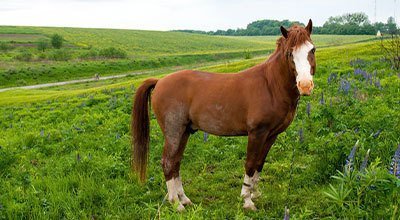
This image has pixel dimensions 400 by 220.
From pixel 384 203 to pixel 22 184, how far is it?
5.97 metres

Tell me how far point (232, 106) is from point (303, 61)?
1409 millimetres

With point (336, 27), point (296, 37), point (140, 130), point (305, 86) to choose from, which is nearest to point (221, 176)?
point (140, 130)

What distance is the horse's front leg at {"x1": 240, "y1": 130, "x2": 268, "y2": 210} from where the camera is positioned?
17.9ft

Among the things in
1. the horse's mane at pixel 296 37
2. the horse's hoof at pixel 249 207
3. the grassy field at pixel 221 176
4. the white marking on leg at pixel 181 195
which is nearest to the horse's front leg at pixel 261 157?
the grassy field at pixel 221 176

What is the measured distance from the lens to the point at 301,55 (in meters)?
4.72

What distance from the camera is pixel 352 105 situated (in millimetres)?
9156

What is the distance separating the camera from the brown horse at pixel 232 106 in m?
5.30

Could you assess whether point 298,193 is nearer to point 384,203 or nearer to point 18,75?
point 384,203

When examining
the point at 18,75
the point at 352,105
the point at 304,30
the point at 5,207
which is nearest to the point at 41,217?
the point at 5,207

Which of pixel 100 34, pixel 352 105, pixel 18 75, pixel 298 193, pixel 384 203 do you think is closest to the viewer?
pixel 384 203

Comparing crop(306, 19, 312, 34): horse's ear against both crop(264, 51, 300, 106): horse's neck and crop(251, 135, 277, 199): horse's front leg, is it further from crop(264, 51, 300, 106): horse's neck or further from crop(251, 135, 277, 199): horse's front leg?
crop(251, 135, 277, 199): horse's front leg

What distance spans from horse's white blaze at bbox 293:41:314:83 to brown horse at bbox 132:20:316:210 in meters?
0.01

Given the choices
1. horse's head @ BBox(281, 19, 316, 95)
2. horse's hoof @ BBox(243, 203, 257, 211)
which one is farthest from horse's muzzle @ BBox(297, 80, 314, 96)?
horse's hoof @ BBox(243, 203, 257, 211)

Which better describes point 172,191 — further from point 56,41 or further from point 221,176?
point 56,41
